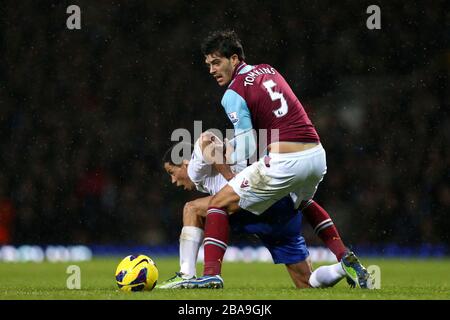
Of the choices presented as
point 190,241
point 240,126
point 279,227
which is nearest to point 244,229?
point 279,227

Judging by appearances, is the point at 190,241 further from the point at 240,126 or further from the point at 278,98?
the point at 278,98

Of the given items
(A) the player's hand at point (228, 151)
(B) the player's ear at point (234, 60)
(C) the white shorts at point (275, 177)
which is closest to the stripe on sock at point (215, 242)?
(C) the white shorts at point (275, 177)

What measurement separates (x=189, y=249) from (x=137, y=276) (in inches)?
20.1

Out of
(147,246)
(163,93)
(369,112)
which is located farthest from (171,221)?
(369,112)

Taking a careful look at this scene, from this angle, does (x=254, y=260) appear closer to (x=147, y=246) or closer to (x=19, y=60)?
(x=147, y=246)

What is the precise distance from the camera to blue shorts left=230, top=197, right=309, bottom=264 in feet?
19.4

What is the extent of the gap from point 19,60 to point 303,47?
4.50 meters

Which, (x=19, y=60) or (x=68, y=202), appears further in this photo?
(x=19, y=60)

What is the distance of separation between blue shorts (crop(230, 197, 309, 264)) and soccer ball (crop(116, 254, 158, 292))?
2.43 feet

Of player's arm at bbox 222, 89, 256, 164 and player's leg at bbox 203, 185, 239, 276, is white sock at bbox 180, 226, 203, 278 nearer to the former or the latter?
player's leg at bbox 203, 185, 239, 276

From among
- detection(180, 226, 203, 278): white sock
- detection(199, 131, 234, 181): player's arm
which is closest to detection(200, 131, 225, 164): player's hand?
detection(199, 131, 234, 181): player's arm

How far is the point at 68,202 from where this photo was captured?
42.7 feet

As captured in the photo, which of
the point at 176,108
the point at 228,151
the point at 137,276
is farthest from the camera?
the point at 176,108

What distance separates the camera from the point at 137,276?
5457 mm
